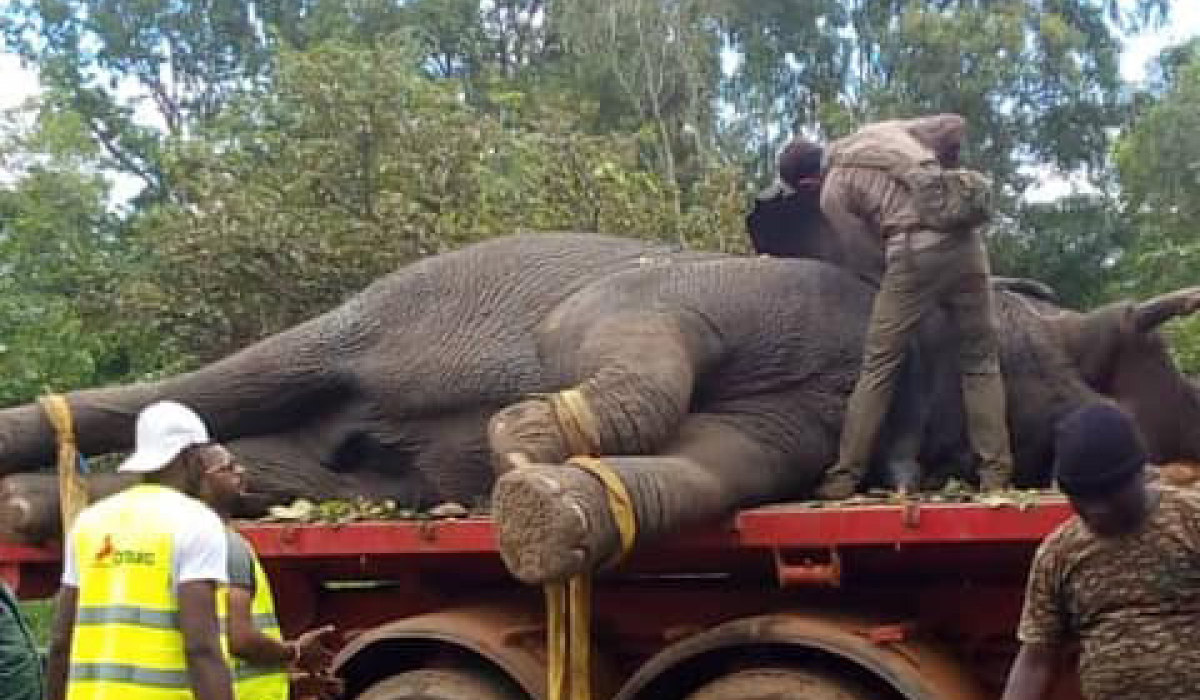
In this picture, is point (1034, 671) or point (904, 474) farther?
point (904, 474)

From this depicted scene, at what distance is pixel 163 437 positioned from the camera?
4961 mm

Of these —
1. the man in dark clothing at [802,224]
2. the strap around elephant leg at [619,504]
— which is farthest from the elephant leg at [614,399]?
the man in dark clothing at [802,224]

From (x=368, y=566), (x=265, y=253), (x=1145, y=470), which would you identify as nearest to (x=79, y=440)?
(x=368, y=566)

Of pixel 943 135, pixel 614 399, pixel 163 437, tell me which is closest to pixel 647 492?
pixel 614 399

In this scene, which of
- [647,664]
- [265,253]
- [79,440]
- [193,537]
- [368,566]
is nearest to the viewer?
[193,537]

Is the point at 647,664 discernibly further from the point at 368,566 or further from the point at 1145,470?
the point at 1145,470

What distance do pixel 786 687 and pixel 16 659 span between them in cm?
205

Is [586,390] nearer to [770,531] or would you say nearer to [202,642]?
[770,531]

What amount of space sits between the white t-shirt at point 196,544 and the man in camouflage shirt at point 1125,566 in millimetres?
1890

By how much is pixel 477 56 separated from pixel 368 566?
2836cm

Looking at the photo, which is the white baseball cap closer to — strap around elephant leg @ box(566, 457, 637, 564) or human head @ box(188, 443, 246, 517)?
human head @ box(188, 443, 246, 517)

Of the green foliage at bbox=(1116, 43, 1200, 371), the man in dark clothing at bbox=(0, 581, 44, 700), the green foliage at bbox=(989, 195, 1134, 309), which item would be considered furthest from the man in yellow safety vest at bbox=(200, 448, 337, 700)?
the green foliage at bbox=(989, 195, 1134, 309)

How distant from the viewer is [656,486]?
5.66 meters

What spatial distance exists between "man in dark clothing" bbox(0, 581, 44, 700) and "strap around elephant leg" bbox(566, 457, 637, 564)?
1.52 metres
